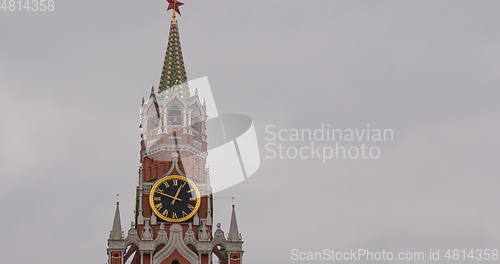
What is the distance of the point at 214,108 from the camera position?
114500mm

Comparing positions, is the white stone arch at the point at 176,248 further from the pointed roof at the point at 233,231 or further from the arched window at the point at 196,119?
the arched window at the point at 196,119

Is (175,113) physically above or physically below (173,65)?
below

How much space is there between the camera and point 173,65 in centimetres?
11656

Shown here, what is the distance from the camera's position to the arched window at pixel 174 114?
111 meters

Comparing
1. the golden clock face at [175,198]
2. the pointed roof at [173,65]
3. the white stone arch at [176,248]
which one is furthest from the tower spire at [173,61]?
the white stone arch at [176,248]

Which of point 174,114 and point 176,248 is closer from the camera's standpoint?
point 176,248

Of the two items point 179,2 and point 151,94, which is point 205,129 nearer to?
point 151,94

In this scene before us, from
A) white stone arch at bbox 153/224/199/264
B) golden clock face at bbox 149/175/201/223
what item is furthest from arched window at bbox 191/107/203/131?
white stone arch at bbox 153/224/199/264

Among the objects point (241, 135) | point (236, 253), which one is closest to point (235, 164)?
point (241, 135)

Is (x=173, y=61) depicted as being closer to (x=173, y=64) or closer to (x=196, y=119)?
(x=173, y=64)

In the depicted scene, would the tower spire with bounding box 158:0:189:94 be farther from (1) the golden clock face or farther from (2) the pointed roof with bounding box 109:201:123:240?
(2) the pointed roof with bounding box 109:201:123:240

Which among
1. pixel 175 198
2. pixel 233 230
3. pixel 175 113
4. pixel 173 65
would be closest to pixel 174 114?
pixel 175 113

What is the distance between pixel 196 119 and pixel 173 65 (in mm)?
8059

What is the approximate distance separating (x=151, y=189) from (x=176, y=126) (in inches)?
355
